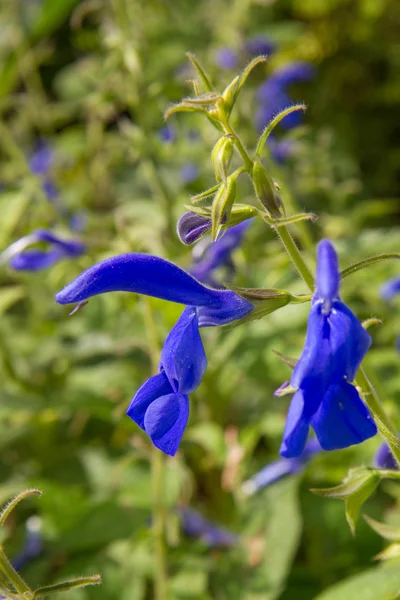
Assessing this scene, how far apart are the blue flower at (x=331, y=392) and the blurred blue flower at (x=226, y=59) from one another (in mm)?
2814

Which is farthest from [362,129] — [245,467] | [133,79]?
[245,467]

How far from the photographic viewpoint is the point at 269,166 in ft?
8.60

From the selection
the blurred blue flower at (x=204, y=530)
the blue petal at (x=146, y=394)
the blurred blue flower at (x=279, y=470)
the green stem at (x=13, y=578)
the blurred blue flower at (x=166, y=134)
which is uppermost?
the blurred blue flower at (x=166, y=134)

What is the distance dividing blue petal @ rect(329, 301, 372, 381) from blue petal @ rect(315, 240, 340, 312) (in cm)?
4

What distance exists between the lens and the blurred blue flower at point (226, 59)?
3.59 m

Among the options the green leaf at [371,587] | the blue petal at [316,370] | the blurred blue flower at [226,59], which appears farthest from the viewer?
the blurred blue flower at [226,59]

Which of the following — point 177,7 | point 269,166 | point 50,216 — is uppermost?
point 177,7

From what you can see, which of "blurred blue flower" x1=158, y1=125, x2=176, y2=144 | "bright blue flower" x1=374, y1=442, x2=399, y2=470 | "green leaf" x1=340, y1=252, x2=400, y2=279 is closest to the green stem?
"green leaf" x1=340, y1=252, x2=400, y2=279

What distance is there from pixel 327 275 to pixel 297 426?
0.68ft

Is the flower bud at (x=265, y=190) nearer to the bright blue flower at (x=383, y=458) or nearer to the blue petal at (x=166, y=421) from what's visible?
the blue petal at (x=166, y=421)

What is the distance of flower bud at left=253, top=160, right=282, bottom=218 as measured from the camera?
3.43 ft

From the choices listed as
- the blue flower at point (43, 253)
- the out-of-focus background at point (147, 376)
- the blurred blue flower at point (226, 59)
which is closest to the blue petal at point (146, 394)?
the out-of-focus background at point (147, 376)

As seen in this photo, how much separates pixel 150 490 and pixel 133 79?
1.63 metres

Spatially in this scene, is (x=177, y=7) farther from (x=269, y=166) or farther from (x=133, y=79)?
(x=269, y=166)
